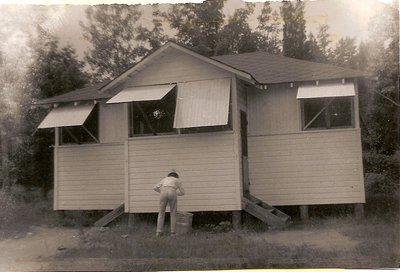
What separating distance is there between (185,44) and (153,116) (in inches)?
85.9

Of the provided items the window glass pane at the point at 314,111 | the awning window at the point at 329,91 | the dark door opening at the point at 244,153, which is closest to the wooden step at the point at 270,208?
the dark door opening at the point at 244,153

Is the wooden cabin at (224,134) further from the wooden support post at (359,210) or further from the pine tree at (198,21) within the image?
the pine tree at (198,21)

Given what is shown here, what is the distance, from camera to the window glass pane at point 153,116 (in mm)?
11242

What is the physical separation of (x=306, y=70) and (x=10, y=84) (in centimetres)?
652

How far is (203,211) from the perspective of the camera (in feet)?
37.5

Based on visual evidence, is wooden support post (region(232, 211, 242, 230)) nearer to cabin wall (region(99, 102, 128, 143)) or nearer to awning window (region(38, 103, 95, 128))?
cabin wall (region(99, 102, 128, 143))

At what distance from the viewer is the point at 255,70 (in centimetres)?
1260

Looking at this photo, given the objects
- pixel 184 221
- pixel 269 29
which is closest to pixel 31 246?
pixel 184 221

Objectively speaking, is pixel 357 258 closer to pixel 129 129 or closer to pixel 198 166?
pixel 198 166

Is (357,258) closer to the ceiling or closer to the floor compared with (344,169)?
closer to the floor

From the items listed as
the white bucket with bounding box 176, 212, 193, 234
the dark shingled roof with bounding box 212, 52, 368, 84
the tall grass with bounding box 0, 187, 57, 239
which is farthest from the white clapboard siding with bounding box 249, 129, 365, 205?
the tall grass with bounding box 0, 187, 57, 239

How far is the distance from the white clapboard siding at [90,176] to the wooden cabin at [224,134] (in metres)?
0.03

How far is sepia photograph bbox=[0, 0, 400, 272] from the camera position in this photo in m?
8.64

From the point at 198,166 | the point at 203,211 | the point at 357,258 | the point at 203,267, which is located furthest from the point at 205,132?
the point at 357,258
